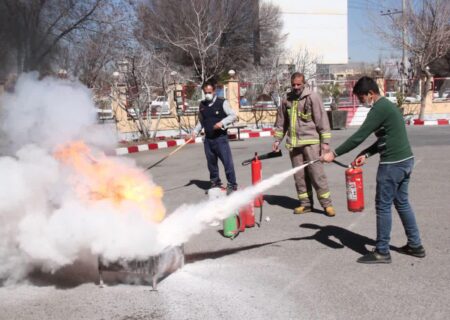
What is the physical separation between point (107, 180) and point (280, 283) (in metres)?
1.89

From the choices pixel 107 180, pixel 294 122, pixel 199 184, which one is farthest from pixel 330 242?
pixel 199 184

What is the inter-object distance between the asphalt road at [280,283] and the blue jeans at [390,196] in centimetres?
32

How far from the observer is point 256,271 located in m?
4.92

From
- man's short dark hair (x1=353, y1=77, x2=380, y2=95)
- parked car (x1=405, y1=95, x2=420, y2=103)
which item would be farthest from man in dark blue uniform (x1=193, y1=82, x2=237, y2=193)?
parked car (x1=405, y1=95, x2=420, y2=103)

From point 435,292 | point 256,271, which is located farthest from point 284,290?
point 435,292

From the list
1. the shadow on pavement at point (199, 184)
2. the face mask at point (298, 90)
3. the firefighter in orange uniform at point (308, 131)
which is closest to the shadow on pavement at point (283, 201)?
the firefighter in orange uniform at point (308, 131)

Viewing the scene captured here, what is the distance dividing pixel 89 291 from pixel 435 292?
3.07m

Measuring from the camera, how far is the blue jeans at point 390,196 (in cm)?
480

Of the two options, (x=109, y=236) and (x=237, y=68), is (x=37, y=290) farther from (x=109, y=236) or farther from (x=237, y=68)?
(x=237, y=68)

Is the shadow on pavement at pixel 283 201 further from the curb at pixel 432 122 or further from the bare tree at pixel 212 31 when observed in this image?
the bare tree at pixel 212 31

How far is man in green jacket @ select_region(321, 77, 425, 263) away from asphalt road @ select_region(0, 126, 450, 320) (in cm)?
36

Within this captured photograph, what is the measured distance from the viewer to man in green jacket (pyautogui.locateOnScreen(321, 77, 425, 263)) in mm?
4770

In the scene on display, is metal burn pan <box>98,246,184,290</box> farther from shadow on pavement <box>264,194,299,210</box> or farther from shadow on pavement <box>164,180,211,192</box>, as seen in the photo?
shadow on pavement <box>164,180,211,192</box>

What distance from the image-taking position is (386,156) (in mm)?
4832
